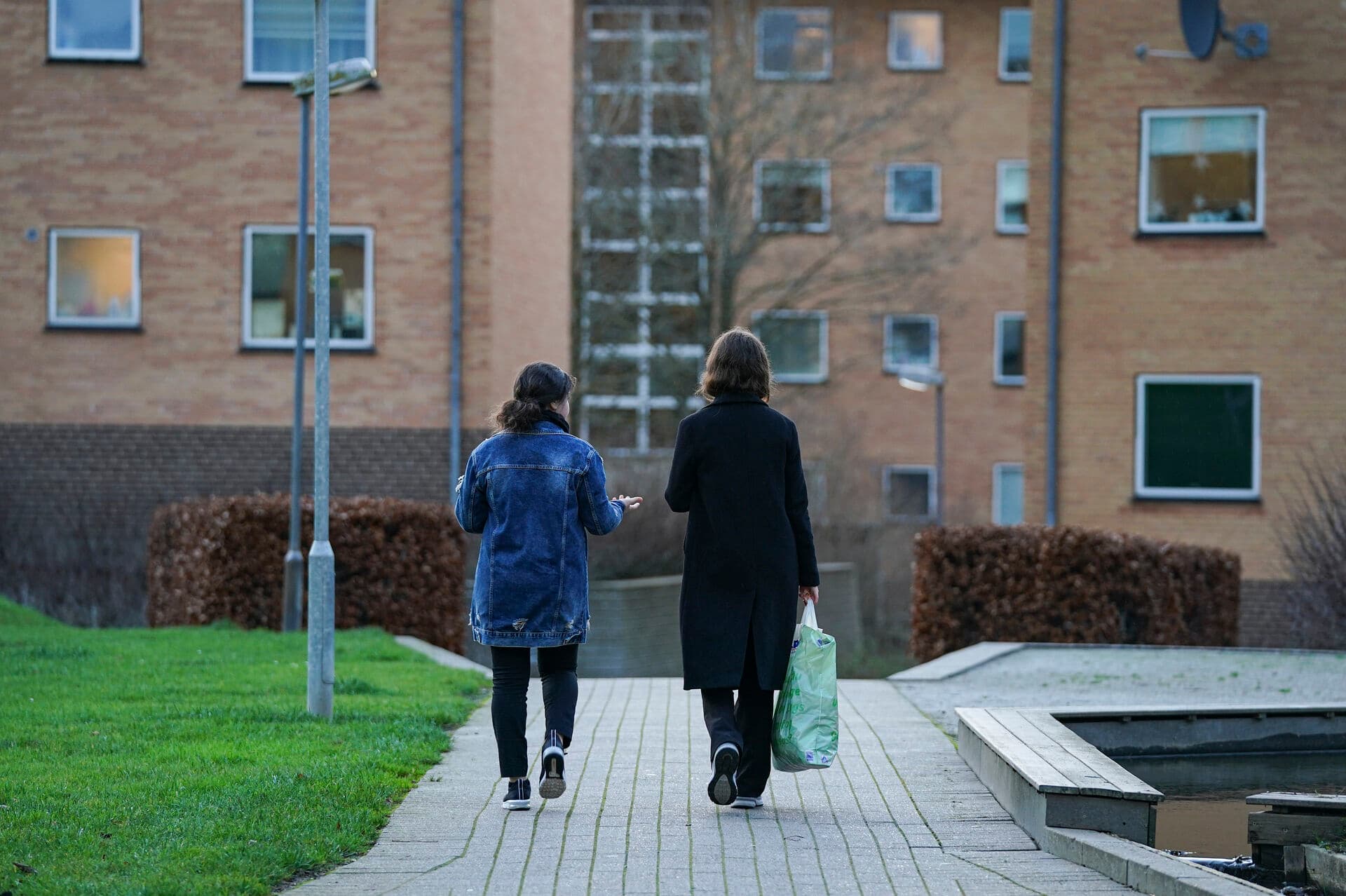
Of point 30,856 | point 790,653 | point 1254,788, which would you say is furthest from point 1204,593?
point 30,856

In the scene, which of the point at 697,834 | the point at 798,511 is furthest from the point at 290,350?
the point at 697,834

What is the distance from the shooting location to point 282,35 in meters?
20.5

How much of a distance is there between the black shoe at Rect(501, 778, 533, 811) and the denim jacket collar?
67.6 inches

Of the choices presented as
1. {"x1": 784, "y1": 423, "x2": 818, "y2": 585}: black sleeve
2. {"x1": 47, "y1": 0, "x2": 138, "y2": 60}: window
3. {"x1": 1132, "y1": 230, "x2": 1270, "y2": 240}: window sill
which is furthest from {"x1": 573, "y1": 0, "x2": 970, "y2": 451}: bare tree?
{"x1": 784, "y1": 423, "x2": 818, "y2": 585}: black sleeve

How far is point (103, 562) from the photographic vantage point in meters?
19.6

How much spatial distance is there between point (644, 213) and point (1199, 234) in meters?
15.1

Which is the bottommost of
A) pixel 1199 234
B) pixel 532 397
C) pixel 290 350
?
pixel 532 397

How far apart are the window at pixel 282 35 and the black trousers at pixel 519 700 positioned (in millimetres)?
15006

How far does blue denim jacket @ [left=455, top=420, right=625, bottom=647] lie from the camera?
670 centimetres

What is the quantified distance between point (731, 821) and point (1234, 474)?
49.1 feet

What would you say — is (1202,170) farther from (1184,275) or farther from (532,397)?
(532,397)

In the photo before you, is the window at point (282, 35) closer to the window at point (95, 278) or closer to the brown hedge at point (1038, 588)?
the window at point (95, 278)

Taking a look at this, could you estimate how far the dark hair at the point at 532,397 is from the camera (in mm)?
6840

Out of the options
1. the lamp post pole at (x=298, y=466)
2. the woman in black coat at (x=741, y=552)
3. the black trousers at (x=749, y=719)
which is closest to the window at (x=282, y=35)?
the lamp post pole at (x=298, y=466)
